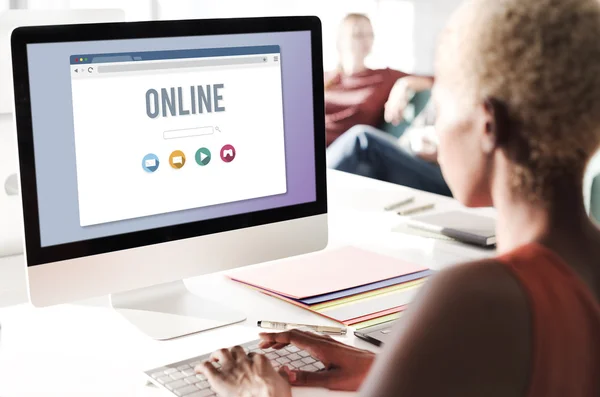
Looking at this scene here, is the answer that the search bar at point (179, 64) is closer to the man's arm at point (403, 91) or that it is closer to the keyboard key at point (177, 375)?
the keyboard key at point (177, 375)

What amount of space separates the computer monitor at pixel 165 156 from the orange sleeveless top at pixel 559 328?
0.77m

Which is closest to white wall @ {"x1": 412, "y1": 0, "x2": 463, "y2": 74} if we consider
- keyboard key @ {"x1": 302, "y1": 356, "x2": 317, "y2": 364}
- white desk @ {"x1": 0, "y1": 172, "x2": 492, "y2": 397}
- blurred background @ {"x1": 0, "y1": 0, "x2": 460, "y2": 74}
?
blurred background @ {"x1": 0, "y1": 0, "x2": 460, "y2": 74}

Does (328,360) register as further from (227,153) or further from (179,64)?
(179,64)

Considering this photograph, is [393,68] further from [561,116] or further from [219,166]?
[561,116]

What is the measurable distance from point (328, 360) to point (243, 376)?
143 mm

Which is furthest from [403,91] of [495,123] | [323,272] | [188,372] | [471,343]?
[471,343]

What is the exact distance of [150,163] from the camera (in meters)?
1.36

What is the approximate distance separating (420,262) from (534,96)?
1049mm

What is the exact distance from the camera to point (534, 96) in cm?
74

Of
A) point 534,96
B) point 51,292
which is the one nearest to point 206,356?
point 51,292

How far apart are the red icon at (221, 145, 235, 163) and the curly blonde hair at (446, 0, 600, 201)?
0.72m

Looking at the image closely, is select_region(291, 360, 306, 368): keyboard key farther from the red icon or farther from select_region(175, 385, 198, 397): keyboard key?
the red icon

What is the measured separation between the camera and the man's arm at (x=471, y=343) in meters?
0.70

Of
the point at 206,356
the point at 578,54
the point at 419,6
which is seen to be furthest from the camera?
the point at 419,6
